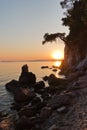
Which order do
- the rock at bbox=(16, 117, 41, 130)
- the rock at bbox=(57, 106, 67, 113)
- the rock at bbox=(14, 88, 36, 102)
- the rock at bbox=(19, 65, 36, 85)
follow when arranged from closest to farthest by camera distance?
the rock at bbox=(16, 117, 41, 130) → the rock at bbox=(57, 106, 67, 113) → the rock at bbox=(14, 88, 36, 102) → the rock at bbox=(19, 65, 36, 85)

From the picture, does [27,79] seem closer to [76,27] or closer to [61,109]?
[76,27]

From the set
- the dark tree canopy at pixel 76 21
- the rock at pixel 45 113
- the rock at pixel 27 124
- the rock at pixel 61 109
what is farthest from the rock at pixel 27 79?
the rock at pixel 27 124

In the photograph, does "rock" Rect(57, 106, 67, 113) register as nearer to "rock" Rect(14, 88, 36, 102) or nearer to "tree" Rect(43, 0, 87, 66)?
"rock" Rect(14, 88, 36, 102)

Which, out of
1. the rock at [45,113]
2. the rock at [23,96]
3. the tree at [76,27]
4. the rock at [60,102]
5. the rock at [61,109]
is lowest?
the rock at [23,96]

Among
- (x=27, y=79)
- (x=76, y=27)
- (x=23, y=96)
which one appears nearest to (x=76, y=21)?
(x=76, y=27)

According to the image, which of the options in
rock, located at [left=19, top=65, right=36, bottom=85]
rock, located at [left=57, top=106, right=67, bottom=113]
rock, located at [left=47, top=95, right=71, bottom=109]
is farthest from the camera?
rock, located at [left=19, top=65, right=36, bottom=85]

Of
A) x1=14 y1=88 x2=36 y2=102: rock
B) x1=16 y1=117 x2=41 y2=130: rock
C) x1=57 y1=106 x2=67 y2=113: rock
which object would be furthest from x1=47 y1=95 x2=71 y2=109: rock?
x1=14 y1=88 x2=36 y2=102: rock

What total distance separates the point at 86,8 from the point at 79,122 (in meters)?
35.5

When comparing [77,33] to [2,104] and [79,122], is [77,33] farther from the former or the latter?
[79,122]

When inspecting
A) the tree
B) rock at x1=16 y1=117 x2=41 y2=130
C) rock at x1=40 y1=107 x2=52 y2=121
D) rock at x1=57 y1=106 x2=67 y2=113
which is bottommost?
rock at x1=16 y1=117 x2=41 y2=130

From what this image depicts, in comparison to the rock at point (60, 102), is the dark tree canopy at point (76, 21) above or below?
above

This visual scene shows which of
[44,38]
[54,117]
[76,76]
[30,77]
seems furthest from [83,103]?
[44,38]

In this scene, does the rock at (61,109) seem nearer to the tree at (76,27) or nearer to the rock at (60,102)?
the rock at (60,102)

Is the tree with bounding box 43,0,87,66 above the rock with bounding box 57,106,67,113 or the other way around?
above
